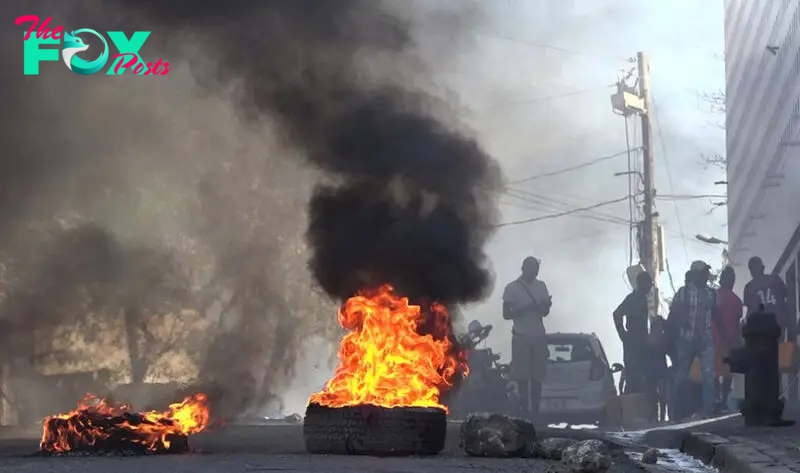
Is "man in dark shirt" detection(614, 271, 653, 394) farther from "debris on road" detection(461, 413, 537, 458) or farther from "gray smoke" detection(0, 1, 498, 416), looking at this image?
"debris on road" detection(461, 413, 537, 458)

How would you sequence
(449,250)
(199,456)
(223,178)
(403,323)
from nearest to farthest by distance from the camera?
(199,456) → (403,323) → (449,250) → (223,178)

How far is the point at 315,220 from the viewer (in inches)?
520

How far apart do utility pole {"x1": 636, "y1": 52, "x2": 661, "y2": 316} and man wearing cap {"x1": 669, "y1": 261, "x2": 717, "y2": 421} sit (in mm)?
19953

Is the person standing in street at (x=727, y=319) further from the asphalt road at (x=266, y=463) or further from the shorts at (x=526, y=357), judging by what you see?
the asphalt road at (x=266, y=463)

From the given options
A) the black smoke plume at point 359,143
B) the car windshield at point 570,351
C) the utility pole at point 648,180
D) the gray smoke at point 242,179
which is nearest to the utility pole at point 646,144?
the utility pole at point 648,180

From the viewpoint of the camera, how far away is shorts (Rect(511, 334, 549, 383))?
16703 millimetres

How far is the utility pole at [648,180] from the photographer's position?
37188mm

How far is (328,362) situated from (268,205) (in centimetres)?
606

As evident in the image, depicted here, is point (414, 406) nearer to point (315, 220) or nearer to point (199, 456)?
point (199, 456)

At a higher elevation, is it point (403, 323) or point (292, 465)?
point (403, 323)

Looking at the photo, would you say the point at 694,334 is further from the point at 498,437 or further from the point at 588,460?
the point at 588,460

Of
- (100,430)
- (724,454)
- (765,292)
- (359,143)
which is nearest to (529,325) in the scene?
(765,292)

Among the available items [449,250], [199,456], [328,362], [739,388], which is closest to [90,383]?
[328,362]

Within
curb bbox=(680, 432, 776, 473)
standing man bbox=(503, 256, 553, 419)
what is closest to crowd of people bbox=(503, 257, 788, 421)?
standing man bbox=(503, 256, 553, 419)
